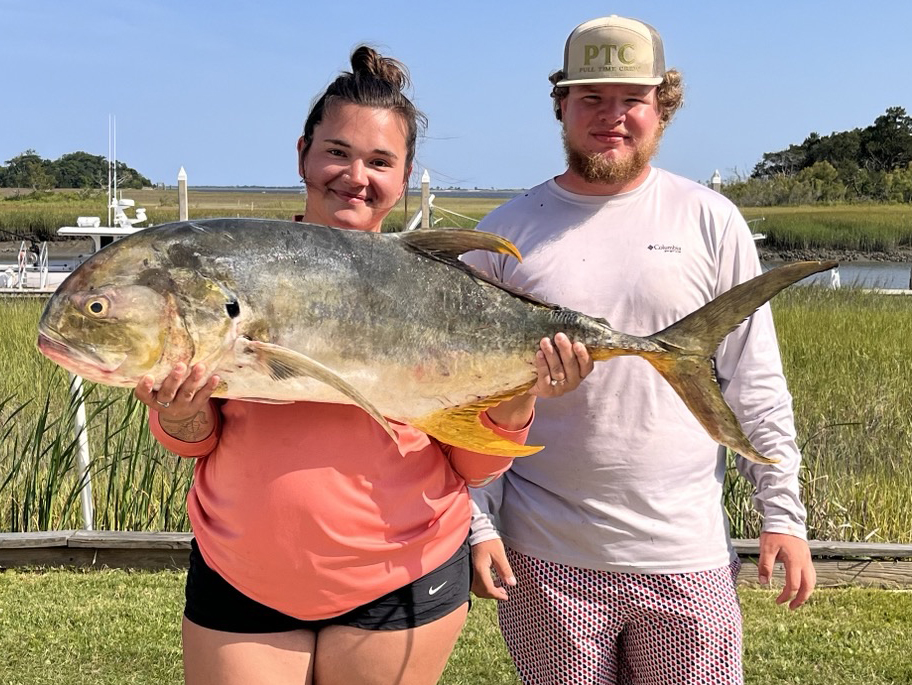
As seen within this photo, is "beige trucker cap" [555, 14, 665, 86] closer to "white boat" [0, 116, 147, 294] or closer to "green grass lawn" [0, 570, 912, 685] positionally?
"green grass lawn" [0, 570, 912, 685]

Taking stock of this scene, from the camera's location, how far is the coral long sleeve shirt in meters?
2.08

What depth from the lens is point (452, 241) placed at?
219 cm

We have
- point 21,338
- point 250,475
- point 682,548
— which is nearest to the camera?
point 250,475

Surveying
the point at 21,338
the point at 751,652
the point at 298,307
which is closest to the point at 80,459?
the point at 751,652

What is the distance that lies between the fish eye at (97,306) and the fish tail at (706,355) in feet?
4.09

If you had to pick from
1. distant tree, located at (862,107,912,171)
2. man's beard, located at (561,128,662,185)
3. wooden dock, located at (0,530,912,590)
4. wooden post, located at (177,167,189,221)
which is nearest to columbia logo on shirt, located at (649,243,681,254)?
man's beard, located at (561,128,662,185)

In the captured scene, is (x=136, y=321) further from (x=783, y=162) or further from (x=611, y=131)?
(x=783, y=162)

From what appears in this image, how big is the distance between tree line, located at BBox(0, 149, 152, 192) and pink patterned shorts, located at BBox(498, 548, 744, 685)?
79.9 metres

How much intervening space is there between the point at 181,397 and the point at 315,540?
1.38 ft

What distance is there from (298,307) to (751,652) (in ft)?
10.9

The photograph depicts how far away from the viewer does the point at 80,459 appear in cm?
566

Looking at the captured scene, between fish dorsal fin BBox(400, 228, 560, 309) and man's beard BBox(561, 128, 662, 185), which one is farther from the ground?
man's beard BBox(561, 128, 662, 185)

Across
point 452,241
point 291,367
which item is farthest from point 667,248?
point 291,367

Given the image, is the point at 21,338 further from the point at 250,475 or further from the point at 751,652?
the point at 250,475
